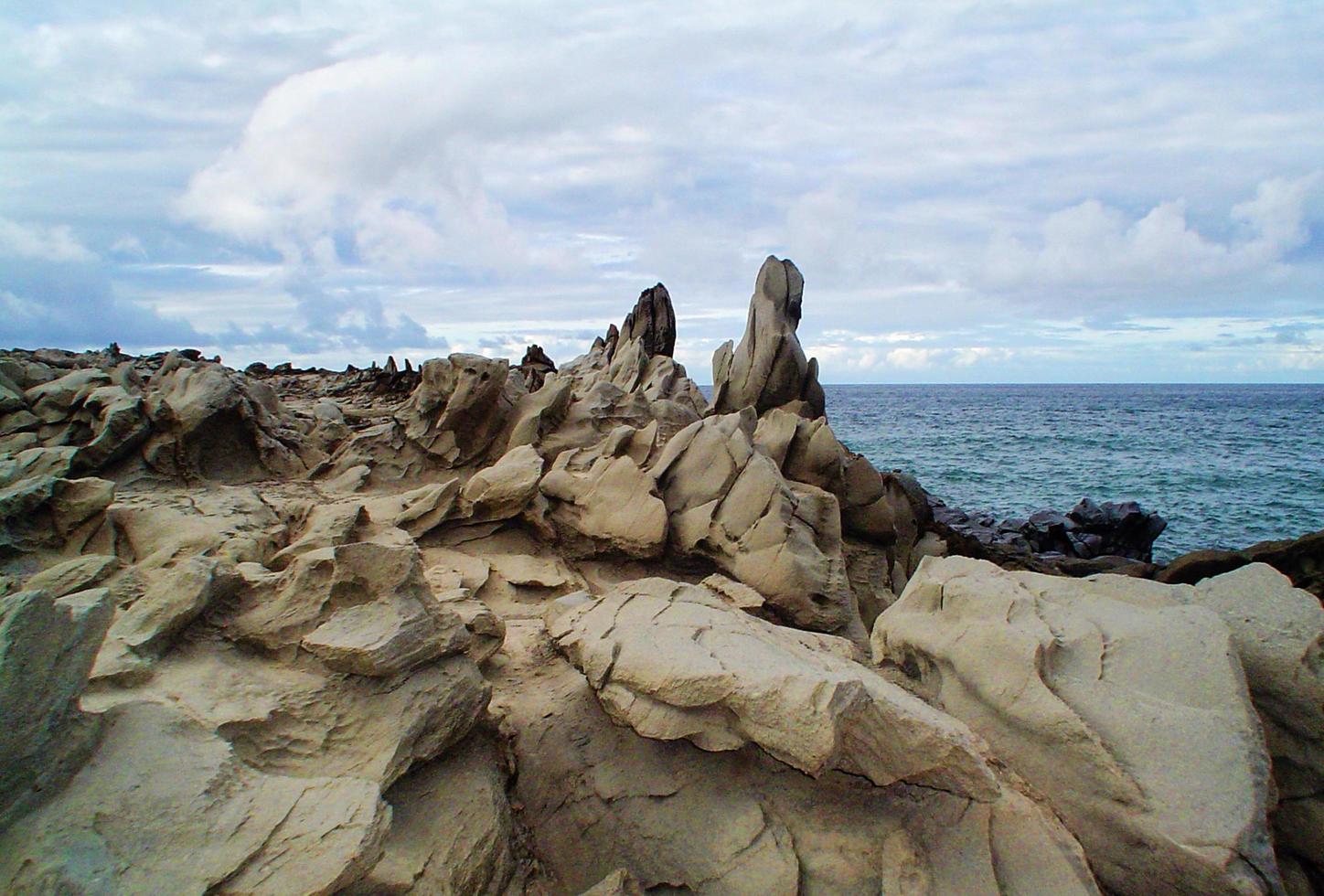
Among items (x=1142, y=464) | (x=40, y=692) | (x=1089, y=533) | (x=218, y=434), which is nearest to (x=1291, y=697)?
(x=40, y=692)

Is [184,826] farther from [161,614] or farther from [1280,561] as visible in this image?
[1280,561]

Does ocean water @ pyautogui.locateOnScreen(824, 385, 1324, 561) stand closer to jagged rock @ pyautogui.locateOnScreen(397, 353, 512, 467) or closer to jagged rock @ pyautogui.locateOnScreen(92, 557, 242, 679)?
jagged rock @ pyautogui.locateOnScreen(397, 353, 512, 467)

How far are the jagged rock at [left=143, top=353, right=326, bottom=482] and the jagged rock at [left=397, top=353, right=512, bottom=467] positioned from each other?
5.60 feet

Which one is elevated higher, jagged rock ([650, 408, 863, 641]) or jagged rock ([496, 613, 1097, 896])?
jagged rock ([650, 408, 863, 641])

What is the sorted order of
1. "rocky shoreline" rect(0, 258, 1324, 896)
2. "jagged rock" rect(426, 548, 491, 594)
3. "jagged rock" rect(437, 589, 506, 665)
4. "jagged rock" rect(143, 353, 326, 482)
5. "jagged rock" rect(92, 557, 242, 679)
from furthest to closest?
"jagged rock" rect(143, 353, 326, 482) → "jagged rock" rect(426, 548, 491, 594) → "jagged rock" rect(437, 589, 506, 665) → "jagged rock" rect(92, 557, 242, 679) → "rocky shoreline" rect(0, 258, 1324, 896)

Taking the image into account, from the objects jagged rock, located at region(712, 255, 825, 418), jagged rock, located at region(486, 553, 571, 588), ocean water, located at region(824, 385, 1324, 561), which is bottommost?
ocean water, located at region(824, 385, 1324, 561)

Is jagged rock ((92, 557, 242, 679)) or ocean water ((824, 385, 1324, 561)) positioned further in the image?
ocean water ((824, 385, 1324, 561))

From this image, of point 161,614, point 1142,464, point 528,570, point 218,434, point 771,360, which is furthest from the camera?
point 1142,464

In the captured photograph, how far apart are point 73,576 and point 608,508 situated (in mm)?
4492

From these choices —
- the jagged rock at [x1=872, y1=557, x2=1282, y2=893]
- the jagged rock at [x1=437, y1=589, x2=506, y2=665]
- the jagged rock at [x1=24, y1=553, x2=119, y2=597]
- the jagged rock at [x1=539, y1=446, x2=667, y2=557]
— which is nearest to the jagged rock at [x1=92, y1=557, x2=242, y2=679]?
the jagged rock at [x1=24, y1=553, x2=119, y2=597]

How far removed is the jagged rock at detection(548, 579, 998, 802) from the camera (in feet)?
10.8

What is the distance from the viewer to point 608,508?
7.89 m

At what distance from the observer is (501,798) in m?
3.76

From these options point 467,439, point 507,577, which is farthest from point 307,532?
point 467,439
